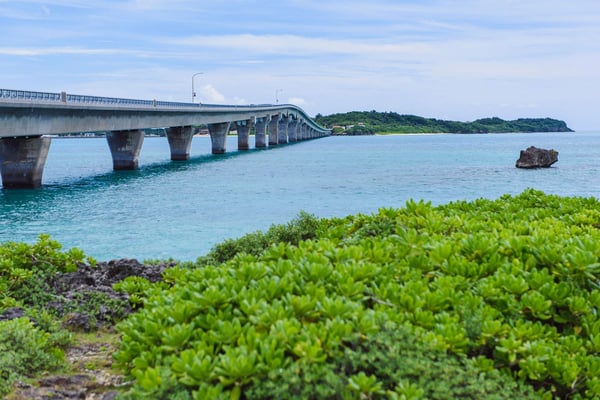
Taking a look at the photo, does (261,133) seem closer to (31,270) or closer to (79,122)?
(79,122)

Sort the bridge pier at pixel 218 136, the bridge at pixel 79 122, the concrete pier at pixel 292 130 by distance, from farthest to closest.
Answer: the concrete pier at pixel 292 130, the bridge pier at pixel 218 136, the bridge at pixel 79 122

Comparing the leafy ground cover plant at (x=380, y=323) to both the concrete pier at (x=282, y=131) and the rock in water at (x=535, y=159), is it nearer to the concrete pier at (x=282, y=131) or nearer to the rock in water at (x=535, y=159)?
the rock in water at (x=535, y=159)

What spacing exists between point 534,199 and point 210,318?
7.07 meters

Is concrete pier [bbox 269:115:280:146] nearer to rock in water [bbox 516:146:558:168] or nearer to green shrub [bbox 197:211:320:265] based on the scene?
rock in water [bbox 516:146:558:168]

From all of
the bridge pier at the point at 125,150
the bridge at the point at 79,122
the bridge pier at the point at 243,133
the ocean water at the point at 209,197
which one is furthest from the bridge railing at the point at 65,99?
the bridge pier at the point at 243,133

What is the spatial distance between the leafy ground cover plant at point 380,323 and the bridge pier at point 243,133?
10342 centimetres

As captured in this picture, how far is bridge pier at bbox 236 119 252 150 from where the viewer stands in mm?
107688

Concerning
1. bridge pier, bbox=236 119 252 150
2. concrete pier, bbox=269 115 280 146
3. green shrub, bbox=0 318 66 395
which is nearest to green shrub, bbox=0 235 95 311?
green shrub, bbox=0 318 66 395

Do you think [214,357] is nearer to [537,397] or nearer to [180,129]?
[537,397]

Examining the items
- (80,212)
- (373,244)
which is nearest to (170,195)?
(80,212)

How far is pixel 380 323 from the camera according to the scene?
4.01 meters

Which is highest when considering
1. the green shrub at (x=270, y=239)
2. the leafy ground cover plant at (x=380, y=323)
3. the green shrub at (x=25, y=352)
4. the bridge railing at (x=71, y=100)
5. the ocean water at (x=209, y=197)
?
the bridge railing at (x=71, y=100)

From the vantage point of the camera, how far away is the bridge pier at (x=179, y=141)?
3009 inches

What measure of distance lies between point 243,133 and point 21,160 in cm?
7072
